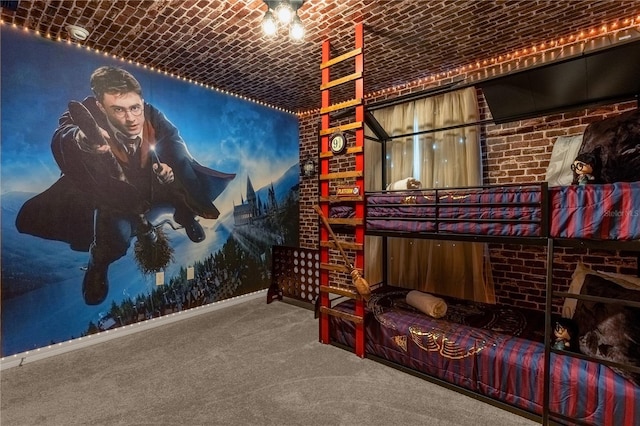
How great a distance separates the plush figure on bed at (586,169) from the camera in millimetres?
1804

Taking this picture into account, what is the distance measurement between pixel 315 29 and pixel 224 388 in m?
2.88

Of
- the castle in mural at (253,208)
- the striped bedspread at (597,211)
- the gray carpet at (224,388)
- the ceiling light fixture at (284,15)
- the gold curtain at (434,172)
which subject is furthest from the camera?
the castle in mural at (253,208)

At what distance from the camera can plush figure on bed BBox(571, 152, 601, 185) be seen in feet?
5.92

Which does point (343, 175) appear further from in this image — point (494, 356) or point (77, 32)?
point (77, 32)

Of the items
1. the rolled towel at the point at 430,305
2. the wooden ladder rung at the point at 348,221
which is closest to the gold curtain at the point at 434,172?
the rolled towel at the point at 430,305

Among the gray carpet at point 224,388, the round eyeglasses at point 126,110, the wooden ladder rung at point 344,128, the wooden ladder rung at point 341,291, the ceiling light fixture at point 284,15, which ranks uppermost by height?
the ceiling light fixture at point 284,15

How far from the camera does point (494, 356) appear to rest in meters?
1.89

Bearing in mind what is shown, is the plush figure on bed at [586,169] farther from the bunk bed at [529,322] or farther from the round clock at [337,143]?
the round clock at [337,143]

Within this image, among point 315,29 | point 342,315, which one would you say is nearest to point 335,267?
point 342,315

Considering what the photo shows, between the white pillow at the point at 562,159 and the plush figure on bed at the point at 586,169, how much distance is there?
58 centimetres

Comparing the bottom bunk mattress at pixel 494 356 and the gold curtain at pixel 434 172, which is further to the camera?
the gold curtain at pixel 434 172

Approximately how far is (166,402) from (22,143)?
2.40 m

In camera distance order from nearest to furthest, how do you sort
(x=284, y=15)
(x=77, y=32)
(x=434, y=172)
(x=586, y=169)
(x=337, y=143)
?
(x=586, y=169), (x=284, y=15), (x=77, y=32), (x=337, y=143), (x=434, y=172)

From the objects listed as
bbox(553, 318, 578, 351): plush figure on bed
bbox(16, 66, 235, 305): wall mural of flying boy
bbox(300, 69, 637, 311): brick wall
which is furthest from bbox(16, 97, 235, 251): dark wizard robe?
bbox(553, 318, 578, 351): plush figure on bed
